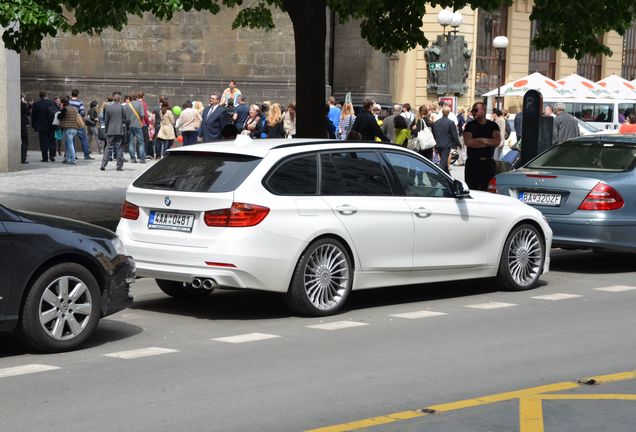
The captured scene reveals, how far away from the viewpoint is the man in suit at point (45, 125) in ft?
105

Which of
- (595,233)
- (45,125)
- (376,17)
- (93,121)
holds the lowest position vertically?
(595,233)

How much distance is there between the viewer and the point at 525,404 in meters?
7.54

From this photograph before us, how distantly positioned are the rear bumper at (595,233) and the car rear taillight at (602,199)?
0.16 m

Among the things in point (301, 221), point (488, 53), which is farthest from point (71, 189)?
point (488, 53)

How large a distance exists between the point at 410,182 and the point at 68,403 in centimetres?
514

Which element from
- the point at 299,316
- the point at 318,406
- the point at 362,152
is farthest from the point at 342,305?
the point at 318,406

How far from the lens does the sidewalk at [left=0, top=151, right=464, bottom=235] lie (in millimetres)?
19719

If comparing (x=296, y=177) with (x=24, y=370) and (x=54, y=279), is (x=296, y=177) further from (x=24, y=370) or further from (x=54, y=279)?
(x=24, y=370)

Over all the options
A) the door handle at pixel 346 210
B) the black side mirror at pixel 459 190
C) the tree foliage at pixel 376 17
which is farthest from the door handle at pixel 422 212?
the tree foliage at pixel 376 17

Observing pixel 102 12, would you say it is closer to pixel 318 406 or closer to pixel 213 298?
pixel 213 298

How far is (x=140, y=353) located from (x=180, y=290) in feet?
8.90

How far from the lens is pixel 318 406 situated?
24.6 ft

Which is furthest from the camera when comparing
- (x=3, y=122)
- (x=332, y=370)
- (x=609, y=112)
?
(x=609, y=112)

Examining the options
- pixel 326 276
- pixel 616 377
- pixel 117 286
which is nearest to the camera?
pixel 616 377
